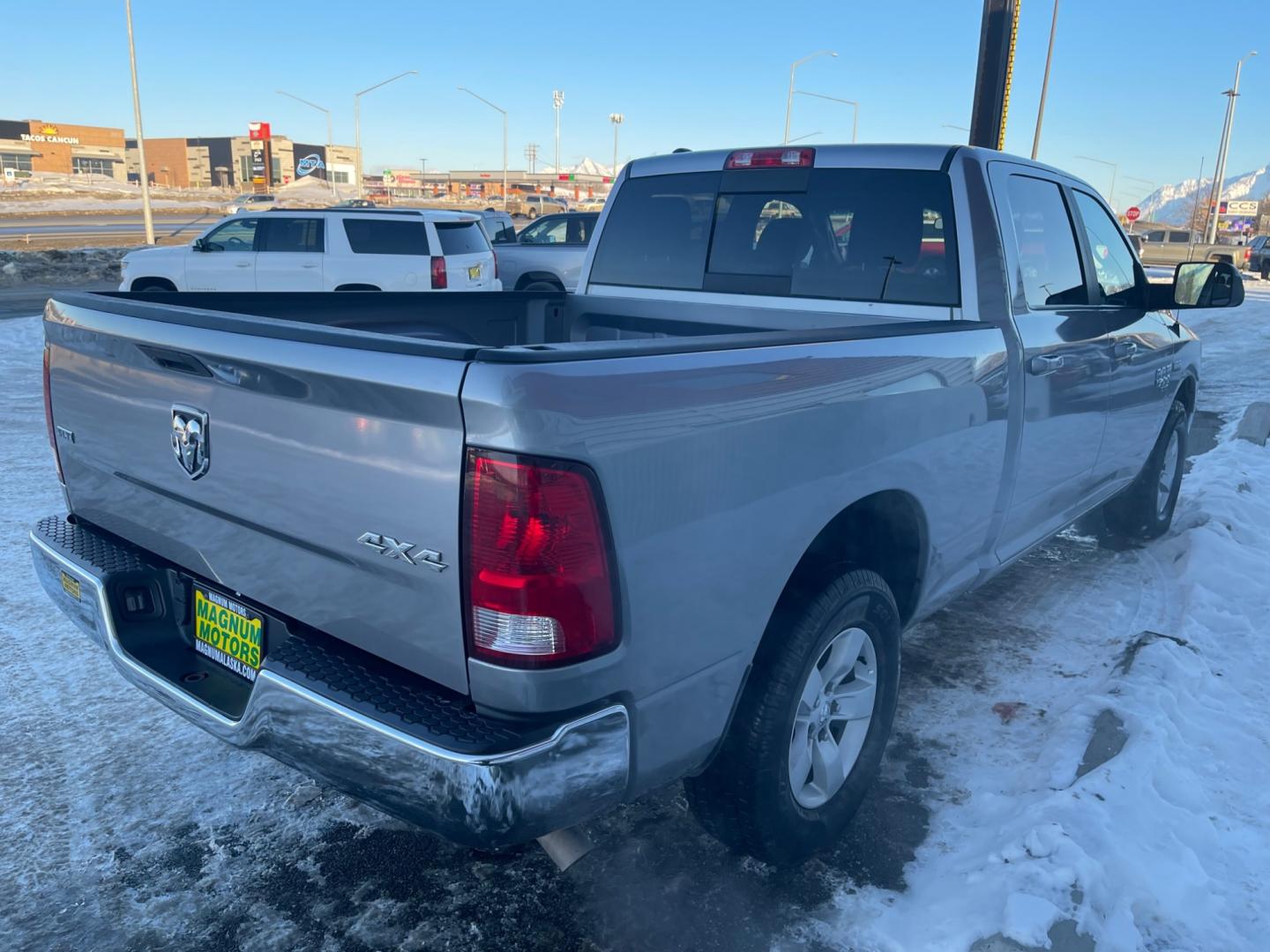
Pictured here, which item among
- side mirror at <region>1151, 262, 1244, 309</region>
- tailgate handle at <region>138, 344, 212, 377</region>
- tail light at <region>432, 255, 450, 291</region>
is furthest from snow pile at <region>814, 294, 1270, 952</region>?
tail light at <region>432, 255, 450, 291</region>

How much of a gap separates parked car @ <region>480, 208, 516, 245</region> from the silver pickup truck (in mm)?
16417

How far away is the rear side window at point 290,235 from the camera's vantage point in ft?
43.5

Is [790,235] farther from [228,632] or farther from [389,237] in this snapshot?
[389,237]

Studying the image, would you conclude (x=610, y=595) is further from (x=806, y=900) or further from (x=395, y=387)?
(x=806, y=900)

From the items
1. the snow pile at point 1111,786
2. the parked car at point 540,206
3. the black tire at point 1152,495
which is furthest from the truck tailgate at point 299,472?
the parked car at point 540,206

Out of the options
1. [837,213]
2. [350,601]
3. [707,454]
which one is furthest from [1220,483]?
[350,601]

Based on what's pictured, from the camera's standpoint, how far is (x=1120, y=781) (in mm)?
3062

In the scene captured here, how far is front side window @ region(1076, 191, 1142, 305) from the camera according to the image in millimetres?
4445

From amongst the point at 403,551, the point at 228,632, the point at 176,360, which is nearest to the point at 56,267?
the point at 176,360

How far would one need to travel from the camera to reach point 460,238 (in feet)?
44.8

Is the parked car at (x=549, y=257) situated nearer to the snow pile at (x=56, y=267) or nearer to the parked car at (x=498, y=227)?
the parked car at (x=498, y=227)

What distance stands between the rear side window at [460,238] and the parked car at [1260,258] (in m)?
28.6

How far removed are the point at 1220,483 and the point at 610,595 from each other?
6.26 metres

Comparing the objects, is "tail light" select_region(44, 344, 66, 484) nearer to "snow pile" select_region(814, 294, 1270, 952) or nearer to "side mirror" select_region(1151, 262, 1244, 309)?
"snow pile" select_region(814, 294, 1270, 952)
